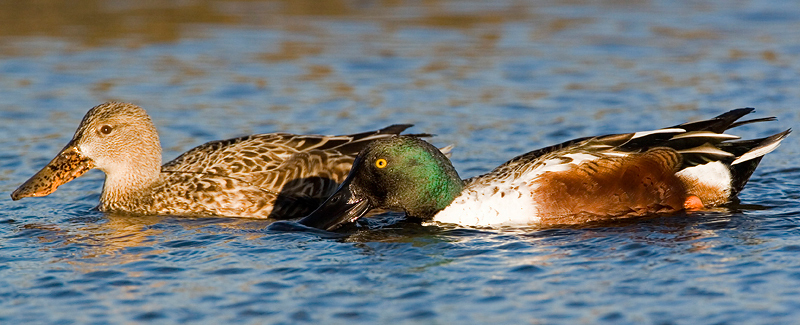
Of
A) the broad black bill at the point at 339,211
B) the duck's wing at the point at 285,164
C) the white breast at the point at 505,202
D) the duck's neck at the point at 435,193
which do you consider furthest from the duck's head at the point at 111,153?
the white breast at the point at 505,202

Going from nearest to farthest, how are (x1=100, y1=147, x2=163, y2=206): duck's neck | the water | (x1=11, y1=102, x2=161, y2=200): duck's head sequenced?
the water < (x1=11, y1=102, x2=161, y2=200): duck's head < (x1=100, y1=147, x2=163, y2=206): duck's neck

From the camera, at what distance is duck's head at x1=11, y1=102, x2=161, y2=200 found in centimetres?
874

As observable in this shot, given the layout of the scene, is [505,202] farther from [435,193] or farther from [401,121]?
[401,121]

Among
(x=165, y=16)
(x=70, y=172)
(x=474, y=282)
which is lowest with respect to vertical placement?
(x=474, y=282)

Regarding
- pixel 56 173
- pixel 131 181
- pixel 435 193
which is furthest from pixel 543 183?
pixel 56 173

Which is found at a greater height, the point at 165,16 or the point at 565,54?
the point at 165,16

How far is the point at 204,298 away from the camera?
6281 millimetres

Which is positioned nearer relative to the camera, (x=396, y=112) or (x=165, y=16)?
(x=396, y=112)

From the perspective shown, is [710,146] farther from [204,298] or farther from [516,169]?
[204,298]

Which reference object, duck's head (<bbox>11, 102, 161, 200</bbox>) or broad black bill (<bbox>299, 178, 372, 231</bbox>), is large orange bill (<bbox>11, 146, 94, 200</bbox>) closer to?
duck's head (<bbox>11, 102, 161, 200</bbox>)

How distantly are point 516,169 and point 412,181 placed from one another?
760 mm

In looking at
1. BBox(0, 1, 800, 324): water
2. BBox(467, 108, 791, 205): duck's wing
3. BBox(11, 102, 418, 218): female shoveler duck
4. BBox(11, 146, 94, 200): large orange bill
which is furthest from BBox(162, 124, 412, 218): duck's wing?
BBox(467, 108, 791, 205): duck's wing

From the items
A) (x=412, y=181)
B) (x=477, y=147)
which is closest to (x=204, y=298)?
(x=412, y=181)

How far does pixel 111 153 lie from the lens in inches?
350
